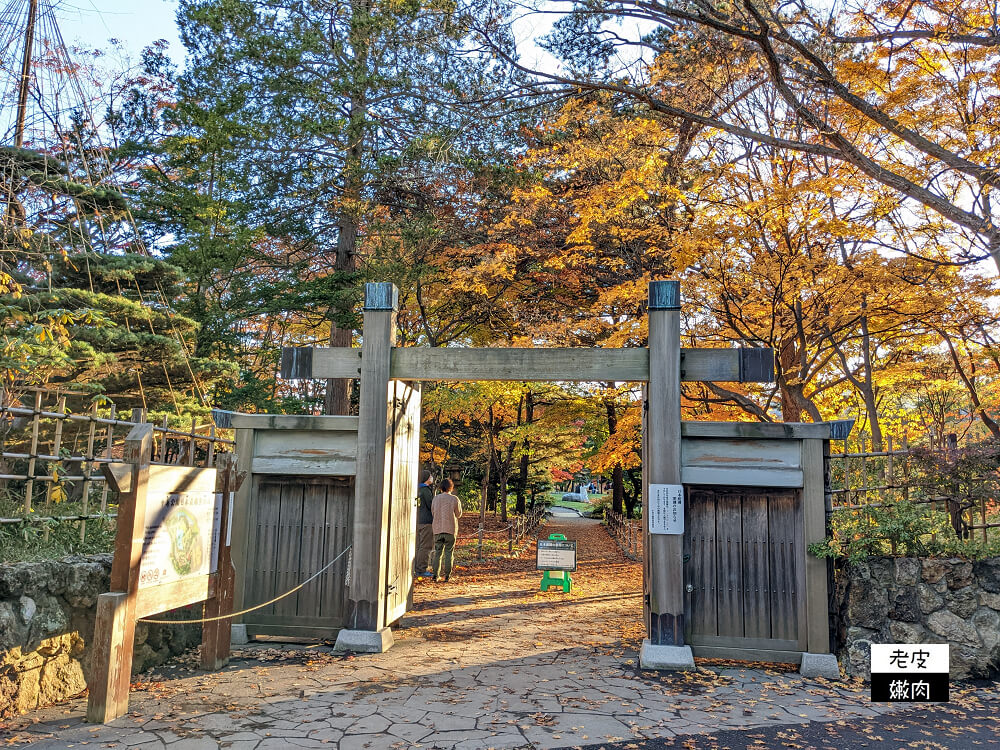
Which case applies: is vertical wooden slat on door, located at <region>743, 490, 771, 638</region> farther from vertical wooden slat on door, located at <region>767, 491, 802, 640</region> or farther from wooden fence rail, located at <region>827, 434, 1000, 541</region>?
wooden fence rail, located at <region>827, 434, 1000, 541</region>

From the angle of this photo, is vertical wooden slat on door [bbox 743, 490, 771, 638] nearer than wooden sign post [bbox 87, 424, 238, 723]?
No

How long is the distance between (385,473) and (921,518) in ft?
19.2

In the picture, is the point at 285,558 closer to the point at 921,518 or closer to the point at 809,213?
the point at 921,518

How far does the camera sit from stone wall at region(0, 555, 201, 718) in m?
5.11

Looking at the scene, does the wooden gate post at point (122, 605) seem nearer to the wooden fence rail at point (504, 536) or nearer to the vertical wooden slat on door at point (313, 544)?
the vertical wooden slat on door at point (313, 544)

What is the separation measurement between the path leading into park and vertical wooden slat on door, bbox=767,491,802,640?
50 cm

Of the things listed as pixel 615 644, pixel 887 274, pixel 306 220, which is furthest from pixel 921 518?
pixel 306 220

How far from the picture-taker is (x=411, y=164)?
44.5 ft

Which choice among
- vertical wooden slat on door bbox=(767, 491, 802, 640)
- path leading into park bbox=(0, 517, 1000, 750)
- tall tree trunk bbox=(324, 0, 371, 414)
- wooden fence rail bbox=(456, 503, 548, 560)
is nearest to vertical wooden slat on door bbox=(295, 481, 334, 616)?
path leading into park bbox=(0, 517, 1000, 750)

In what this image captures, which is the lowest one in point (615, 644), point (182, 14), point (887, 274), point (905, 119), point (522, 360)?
point (615, 644)

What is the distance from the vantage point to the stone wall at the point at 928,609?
6848mm

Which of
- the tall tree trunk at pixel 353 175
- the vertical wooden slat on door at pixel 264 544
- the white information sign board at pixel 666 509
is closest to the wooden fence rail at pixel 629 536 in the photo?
the tall tree trunk at pixel 353 175

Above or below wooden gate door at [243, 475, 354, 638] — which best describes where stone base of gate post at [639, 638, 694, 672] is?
below

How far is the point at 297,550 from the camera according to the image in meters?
8.20
